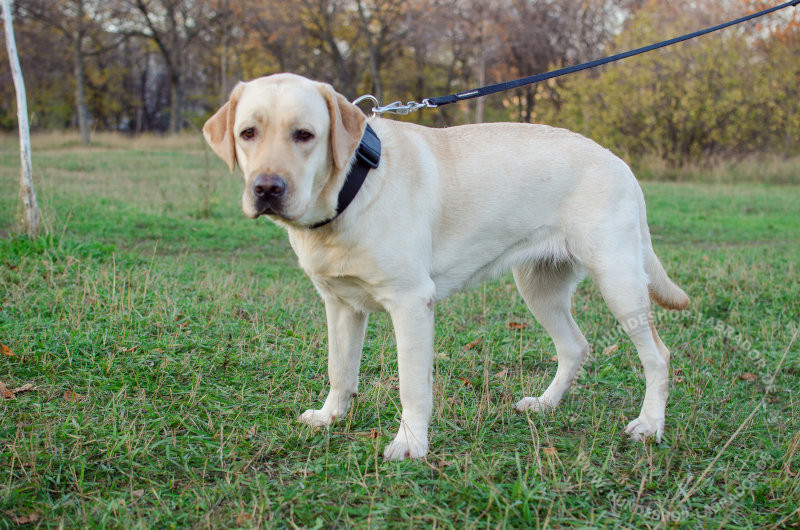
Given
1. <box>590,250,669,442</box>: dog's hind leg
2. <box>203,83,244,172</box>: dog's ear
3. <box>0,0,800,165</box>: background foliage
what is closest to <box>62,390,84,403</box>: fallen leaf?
<box>203,83,244,172</box>: dog's ear

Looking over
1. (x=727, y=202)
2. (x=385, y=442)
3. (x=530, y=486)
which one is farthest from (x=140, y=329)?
(x=727, y=202)

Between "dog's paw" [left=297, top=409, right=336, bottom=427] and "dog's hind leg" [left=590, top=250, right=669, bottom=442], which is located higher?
"dog's hind leg" [left=590, top=250, right=669, bottom=442]

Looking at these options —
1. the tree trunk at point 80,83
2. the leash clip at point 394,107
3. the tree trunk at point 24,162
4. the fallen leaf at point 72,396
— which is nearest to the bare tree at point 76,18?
the tree trunk at point 80,83

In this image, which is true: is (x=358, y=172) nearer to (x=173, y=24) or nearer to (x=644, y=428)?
(x=644, y=428)

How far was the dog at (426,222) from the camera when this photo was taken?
283cm

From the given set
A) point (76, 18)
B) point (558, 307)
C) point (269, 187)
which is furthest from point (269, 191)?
point (76, 18)

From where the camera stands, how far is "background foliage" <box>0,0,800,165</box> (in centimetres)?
1938

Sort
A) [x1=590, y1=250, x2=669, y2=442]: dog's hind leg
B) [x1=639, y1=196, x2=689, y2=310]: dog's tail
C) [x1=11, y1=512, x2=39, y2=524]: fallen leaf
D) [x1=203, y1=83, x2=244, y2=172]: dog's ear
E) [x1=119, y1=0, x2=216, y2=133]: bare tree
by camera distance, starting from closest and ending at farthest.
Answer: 1. [x1=11, y1=512, x2=39, y2=524]: fallen leaf
2. [x1=203, y1=83, x2=244, y2=172]: dog's ear
3. [x1=590, y1=250, x2=669, y2=442]: dog's hind leg
4. [x1=639, y1=196, x2=689, y2=310]: dog's tail
5. [x1=119, y1=0, x2=216, y2=133]: bare tree

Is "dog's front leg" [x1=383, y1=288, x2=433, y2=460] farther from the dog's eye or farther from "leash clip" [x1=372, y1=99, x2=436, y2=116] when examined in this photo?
"leash clip" [x1=372, y1=99, x2=436, y2=116]

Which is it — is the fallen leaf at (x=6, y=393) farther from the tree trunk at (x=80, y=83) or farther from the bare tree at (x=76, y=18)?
the bare tree at (x=76, y=18)

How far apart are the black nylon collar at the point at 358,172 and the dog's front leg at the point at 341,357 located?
62 centimetres

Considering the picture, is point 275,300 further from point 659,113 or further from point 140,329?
point 659,113

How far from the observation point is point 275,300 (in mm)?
5508

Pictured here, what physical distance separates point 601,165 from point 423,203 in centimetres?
102
